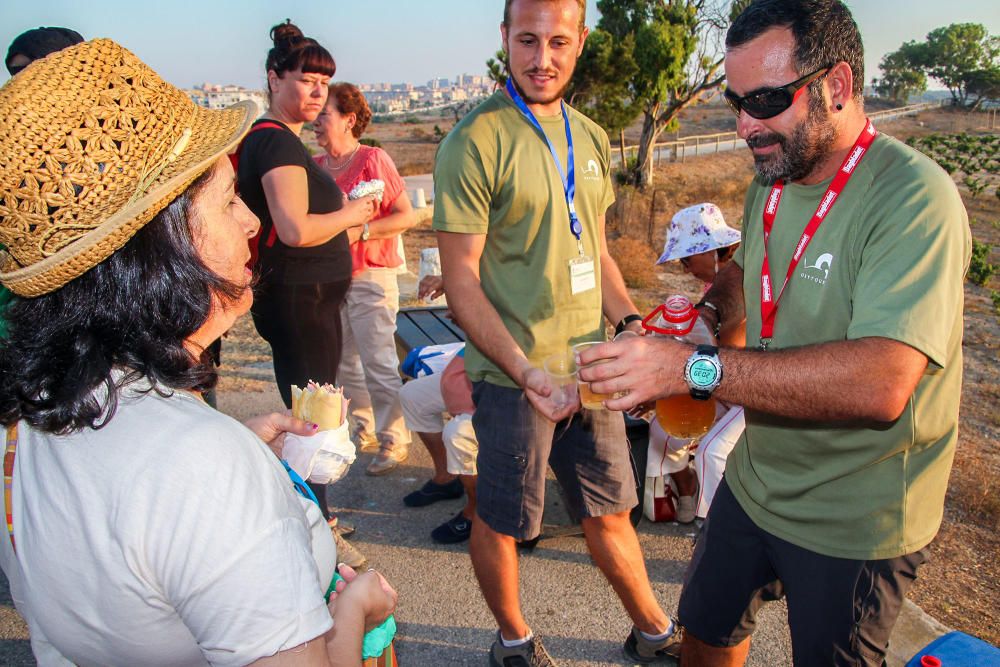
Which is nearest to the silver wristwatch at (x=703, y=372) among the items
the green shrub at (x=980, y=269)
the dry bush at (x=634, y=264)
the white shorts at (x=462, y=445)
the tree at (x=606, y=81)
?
the white shorts at (x=462, y=445)

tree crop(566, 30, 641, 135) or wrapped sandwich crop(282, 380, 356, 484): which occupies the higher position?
tree crop(566, 30, 641, 135)

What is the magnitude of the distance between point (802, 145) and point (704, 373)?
691 millimetres

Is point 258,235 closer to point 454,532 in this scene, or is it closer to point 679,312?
point 454,532

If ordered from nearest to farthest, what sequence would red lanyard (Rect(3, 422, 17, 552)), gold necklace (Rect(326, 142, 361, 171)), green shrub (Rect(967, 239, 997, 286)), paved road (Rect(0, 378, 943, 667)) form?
red lanyard (Rect(3, 422, 17, 552)) → paved road (Rect(0, 378, 943, 667)) → gold necklace (Rect(326, 142, 361, 171)) → green shrub (Rect(967, 239, 997, 286))

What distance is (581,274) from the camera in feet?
8.22

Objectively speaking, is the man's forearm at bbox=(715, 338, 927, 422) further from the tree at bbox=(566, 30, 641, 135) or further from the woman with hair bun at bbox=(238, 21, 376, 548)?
Result: the tree at bbox=(566, 30, 641, 135)

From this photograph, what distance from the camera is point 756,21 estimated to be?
184 cm

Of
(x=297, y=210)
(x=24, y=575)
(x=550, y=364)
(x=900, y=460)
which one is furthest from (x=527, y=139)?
(x=24, y=575)

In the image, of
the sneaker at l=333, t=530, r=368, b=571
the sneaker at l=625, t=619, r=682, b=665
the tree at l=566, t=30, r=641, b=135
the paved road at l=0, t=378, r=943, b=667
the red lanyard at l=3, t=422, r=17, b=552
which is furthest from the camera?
the tree at l=566, t=30, r=641, b=135

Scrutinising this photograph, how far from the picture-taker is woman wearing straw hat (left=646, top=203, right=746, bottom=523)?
318cm

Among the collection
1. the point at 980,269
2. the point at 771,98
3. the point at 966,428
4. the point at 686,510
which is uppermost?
the point at 771,98

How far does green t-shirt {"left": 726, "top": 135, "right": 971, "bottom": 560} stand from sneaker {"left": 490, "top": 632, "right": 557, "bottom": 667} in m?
1.08

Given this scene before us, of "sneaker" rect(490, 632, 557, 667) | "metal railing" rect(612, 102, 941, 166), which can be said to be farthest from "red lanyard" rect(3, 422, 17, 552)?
"metal railing" rect(612, 102, 941, 166)

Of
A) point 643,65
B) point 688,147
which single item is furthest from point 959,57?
point 643,65
